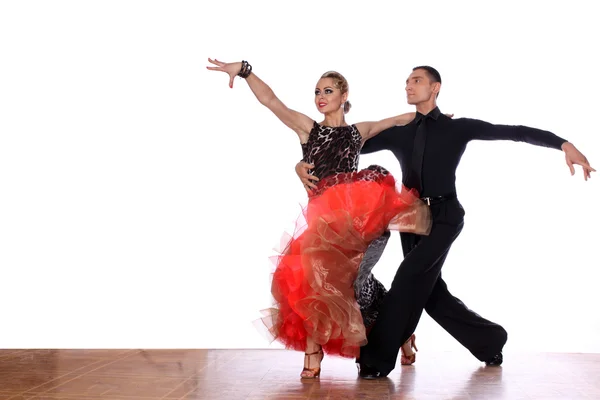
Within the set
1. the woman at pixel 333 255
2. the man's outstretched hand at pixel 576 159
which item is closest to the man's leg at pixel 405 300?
the woman at pixel 333 255

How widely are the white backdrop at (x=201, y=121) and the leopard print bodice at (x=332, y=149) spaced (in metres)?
1.75

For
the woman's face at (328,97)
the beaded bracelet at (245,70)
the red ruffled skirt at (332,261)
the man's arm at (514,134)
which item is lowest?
the red ruffled skirt at (332,261)

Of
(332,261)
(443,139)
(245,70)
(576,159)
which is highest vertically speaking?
(245,70)

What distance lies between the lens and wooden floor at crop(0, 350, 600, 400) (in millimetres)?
3721

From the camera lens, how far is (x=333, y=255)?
390 cm

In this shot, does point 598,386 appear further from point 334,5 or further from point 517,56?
point 334,5

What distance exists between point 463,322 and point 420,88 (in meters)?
1.36

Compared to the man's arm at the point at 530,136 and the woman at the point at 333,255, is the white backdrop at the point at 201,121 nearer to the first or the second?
the man's arm at the point at 530,136

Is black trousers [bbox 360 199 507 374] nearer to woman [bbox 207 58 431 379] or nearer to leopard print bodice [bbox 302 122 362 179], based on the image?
woman [bbox 207 58 431 379]

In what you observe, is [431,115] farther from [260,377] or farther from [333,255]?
[260,377]

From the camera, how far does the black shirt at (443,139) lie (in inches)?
171

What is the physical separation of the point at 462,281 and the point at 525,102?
149 cm

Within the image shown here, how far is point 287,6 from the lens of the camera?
6.17 m

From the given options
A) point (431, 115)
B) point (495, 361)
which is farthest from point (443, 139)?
point (495, 361)
